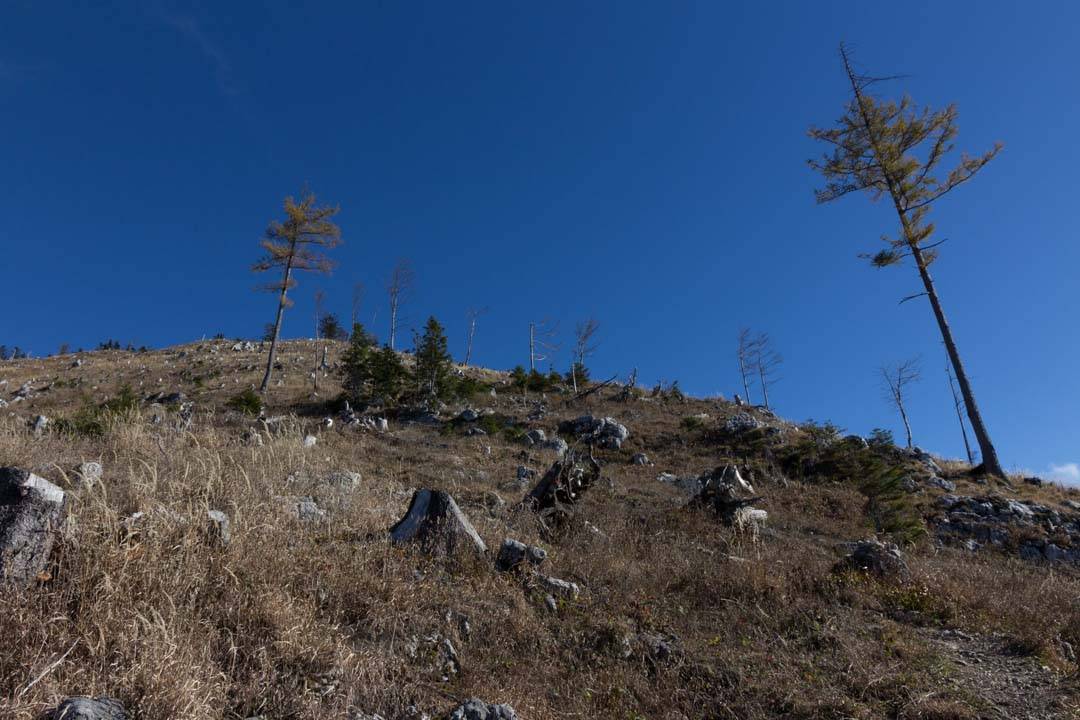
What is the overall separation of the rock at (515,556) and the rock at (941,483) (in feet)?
40.7

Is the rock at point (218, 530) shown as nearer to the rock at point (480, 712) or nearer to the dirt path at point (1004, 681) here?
the rock at point (480, 712)

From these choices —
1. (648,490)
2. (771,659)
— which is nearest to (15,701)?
(771,659)

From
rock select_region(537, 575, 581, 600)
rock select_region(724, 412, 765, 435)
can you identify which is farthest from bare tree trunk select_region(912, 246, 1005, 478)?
rock select_region(537, 575, 581, 600)

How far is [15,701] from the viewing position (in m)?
2.05

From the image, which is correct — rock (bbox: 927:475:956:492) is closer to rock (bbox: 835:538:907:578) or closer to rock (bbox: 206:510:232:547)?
rock (bbox: 835:538:907:578)

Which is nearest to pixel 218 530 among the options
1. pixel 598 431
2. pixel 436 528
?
pixel 436 528

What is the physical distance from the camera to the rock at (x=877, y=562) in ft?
17.9

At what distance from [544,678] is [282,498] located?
277cm

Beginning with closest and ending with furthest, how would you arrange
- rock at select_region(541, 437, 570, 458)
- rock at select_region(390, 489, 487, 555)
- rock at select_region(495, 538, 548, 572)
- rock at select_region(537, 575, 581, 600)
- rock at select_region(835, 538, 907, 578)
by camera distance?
rock at select_region(537, 575, 581, 600) < rock at select_region(390, 489, 487, 555) < rock at select_region(495, 538, 548, 572) < rock at select_region(835, 538, 907, 578) < rock at select_region(541, 437, 570, 458)

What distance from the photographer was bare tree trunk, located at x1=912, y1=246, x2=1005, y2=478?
14.6m

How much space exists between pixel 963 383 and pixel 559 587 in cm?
1626

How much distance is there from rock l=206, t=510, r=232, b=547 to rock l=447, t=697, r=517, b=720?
6.14ft

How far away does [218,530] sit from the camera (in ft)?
11.7

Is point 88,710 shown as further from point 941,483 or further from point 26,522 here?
point 941,483
